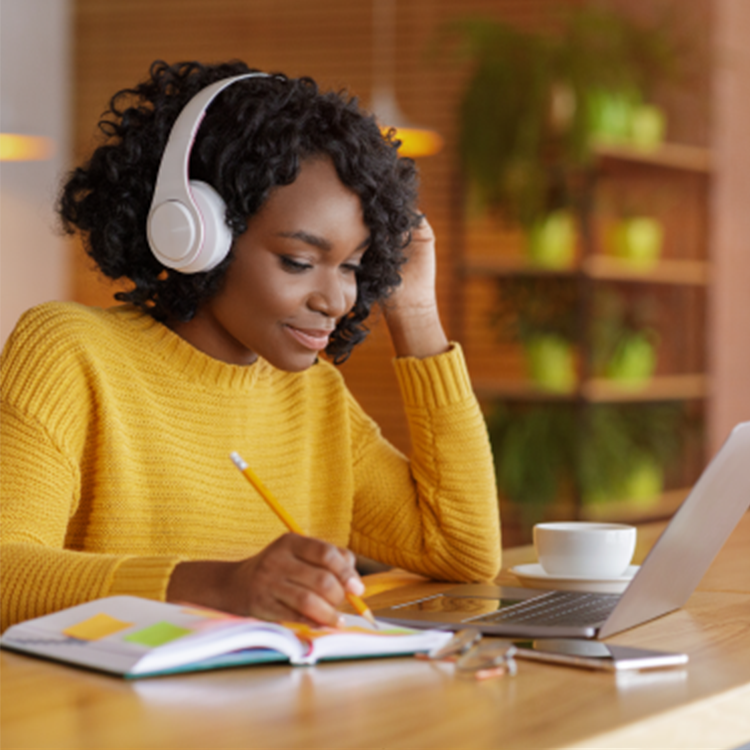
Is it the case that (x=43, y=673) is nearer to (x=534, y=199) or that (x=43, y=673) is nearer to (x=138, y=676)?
(x=138, y=676)

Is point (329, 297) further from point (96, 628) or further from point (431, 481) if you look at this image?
point (96, 628)

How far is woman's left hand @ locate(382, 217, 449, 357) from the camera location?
1.65 metres

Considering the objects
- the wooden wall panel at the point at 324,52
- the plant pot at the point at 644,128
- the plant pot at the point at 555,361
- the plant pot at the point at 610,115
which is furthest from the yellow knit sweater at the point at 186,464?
the wooden wall panel at the point at 324,52

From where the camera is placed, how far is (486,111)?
4.25 m

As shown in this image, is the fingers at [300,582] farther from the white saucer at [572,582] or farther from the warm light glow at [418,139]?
the warm light glow at [418,139]

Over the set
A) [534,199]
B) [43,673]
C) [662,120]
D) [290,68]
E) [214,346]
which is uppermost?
[290,68]

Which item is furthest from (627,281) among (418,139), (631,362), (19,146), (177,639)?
(177,639)

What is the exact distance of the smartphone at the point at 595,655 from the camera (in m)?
0.92

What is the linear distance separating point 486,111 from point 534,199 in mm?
399

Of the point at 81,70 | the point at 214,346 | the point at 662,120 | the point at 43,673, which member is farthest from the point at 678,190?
the point at 43,673

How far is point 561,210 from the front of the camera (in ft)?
13.5

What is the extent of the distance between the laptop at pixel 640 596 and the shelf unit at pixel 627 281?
2853mm

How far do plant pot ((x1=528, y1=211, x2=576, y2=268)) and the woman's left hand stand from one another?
245cm

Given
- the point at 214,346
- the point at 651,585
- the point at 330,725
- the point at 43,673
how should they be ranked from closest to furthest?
the point at 330,725 → the point at 43,673 → the point at 651,585 → the point at 214,346
